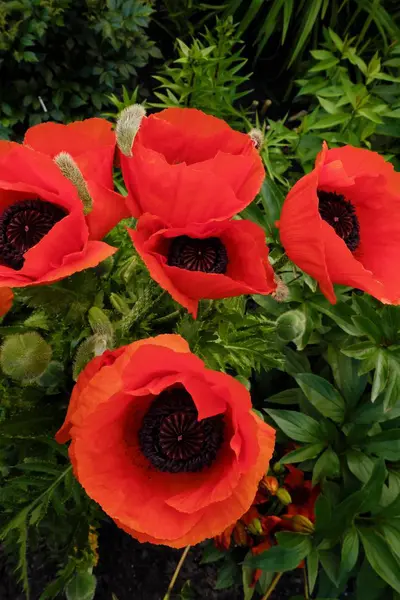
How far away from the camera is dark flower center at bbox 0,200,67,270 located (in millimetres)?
539

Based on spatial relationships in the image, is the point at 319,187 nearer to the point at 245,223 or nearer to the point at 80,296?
the point at 245,223

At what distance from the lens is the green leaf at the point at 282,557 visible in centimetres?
83

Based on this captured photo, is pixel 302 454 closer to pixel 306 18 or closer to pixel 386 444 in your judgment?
pixel 386 444

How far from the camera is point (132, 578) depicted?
1.23 metres

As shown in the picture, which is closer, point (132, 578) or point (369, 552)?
point (369, 552)

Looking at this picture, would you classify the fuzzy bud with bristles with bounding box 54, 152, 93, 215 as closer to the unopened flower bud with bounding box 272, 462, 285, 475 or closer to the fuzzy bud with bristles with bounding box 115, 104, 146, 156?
the fuzzy bud with bristles with bounding box 115, 104, 146, 156

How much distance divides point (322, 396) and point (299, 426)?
0.06 metres

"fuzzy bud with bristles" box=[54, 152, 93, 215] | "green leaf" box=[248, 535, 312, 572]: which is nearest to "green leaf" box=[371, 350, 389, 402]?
"green leaf" box=[248, 535, 312, 572]

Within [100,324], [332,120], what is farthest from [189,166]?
Answer: [332,120]

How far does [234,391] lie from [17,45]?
4.50 feet

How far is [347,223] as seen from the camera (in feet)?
2.02

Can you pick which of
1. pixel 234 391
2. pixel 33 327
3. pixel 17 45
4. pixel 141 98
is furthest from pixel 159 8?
pixel 234 391

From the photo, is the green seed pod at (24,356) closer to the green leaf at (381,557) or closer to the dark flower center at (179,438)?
the dark flower center at (179,438)

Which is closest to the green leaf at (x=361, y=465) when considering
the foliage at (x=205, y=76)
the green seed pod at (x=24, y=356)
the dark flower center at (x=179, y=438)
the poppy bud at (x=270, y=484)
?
the poppy bud at (x=270, y=484)
